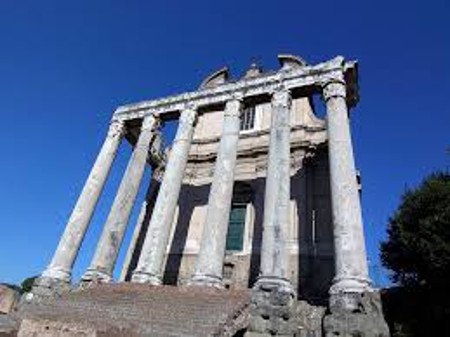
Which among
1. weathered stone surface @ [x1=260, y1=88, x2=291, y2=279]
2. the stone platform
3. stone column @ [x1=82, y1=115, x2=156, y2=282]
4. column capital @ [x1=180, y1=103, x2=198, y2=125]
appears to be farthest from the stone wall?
the stone platform

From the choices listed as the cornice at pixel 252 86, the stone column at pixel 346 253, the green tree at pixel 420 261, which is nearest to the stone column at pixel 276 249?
the cornice at pixel 252 86

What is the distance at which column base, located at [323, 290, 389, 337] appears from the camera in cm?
1229

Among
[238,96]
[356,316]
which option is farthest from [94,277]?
[356,316]

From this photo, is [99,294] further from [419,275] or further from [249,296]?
[419,275]

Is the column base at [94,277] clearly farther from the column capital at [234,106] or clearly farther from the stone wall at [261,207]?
the column capital at [234,106]

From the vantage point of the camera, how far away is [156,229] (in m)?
18.6

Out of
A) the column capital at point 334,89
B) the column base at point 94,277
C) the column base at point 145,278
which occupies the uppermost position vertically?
the column capital at point 334,89

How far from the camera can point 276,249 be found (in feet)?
50.7

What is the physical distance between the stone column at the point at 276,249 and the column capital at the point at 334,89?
1.82 meters

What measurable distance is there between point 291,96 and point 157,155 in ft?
39.3

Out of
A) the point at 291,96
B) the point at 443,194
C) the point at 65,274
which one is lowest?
the point at 65,274

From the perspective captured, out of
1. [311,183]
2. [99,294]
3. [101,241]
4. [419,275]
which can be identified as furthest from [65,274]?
[419,275]

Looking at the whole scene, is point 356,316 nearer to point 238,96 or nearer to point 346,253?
Answer: point 346,253

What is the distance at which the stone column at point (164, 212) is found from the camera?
17672 mm
